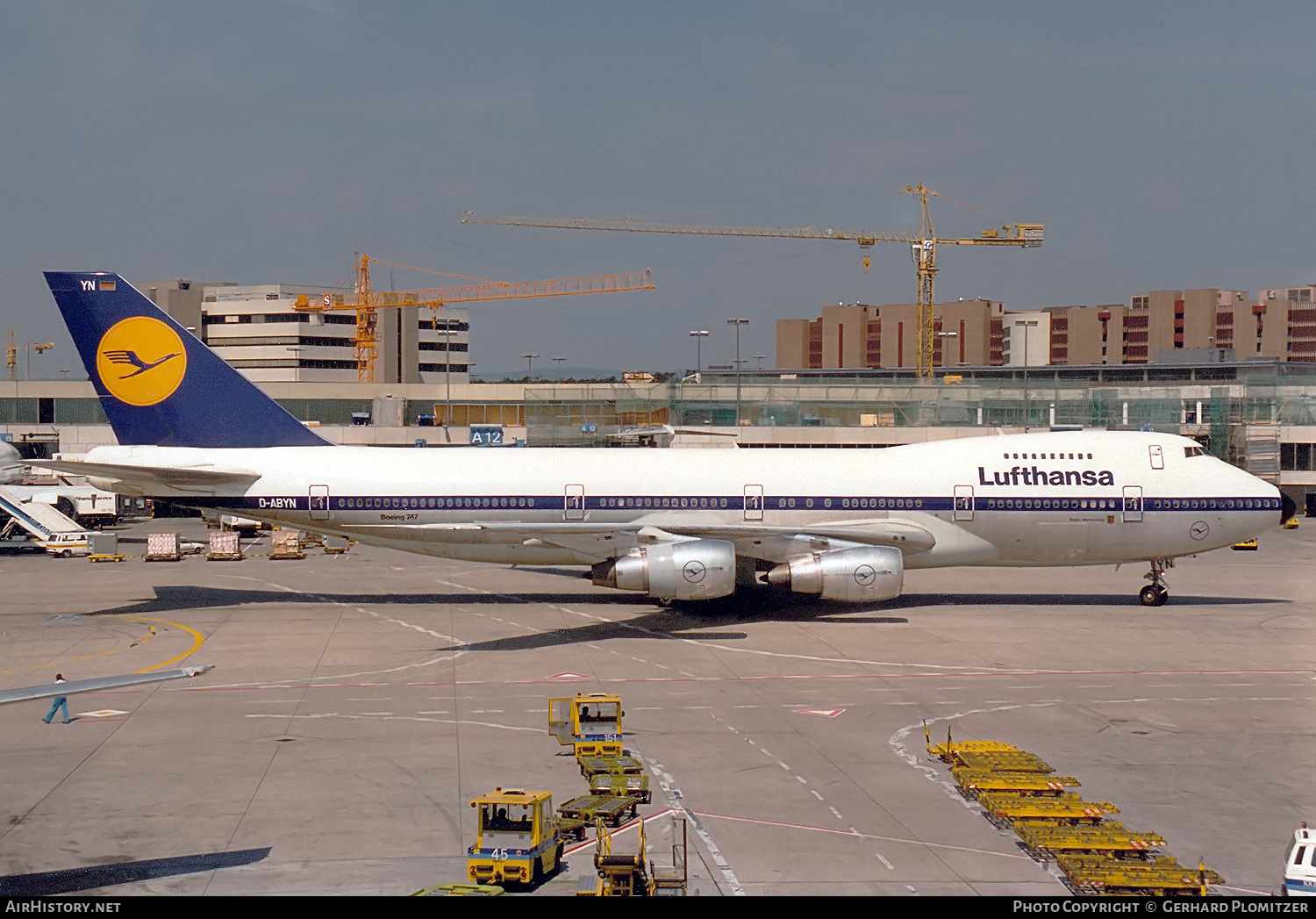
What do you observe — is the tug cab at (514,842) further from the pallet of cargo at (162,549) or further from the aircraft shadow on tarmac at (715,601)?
the pallet of cargo at (162,549)

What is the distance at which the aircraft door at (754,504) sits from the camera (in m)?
40.8

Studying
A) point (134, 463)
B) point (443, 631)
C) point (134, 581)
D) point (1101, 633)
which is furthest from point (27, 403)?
point (1101, 633)

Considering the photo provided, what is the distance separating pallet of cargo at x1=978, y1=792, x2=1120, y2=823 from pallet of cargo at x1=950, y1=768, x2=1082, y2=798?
16 centimetres

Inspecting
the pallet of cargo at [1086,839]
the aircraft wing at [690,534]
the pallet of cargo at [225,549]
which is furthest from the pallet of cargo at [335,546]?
the pallet of cargo at [1086,839]

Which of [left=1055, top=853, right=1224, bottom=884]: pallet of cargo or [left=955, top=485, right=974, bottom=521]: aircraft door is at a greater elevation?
[left=955, top=485, right=974, bottom=521]: aircraft door

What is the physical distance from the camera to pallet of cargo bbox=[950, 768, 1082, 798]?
65.6 ft

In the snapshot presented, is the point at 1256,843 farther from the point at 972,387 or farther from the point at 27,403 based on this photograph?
the point at 27,403

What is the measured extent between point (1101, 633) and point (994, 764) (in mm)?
17473

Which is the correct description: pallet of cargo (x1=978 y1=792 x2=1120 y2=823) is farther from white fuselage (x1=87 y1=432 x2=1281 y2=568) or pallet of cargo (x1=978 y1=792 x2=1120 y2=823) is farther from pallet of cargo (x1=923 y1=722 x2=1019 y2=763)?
white fuselage (x1=87 y1=432 x2=1281 y2=568)

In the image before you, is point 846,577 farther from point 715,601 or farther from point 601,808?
point 601,808

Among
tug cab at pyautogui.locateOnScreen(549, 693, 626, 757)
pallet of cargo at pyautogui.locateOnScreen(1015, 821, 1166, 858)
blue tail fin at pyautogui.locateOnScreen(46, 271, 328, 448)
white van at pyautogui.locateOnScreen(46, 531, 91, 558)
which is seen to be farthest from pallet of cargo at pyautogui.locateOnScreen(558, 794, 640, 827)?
white van at pyautogui.locateOnScreen(46, 531, 91, 558)

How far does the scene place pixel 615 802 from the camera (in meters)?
19.1

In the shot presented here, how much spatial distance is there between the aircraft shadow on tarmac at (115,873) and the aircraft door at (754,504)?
82.8 feet

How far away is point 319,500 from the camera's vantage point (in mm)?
40688
